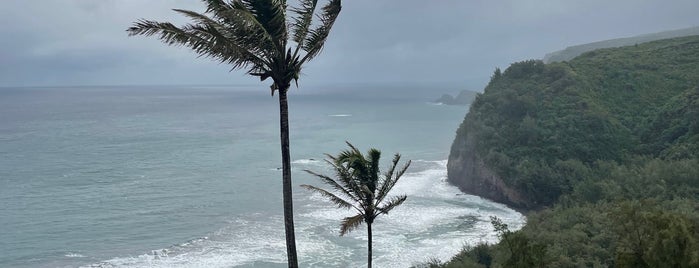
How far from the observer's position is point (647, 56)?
74500mm

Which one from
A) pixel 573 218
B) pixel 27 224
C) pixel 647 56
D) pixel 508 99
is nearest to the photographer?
pixel 573 218

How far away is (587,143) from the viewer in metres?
55.0

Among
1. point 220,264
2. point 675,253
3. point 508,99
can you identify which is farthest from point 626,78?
point 675,253

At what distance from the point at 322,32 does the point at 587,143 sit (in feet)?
169

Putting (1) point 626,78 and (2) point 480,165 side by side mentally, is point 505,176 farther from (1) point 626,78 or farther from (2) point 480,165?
(1) point 626,78

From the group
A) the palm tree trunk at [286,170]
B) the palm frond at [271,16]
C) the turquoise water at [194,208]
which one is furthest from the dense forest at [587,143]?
the palm frond at [271,16]

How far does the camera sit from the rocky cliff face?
52188mm

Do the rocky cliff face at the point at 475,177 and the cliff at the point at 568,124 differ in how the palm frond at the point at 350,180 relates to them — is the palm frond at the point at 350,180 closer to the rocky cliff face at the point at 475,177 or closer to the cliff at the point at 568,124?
the cliff at the point at 568,124

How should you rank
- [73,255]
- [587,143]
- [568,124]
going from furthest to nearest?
[568,124], [587,143], [73,255]

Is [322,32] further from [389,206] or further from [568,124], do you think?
[568,124]

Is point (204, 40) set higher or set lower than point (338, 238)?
higher

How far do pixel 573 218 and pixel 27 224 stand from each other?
39.6 meters

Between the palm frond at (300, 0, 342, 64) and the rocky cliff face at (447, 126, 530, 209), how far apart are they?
147 feet

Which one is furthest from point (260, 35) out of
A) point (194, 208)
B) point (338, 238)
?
point (194, 208)
